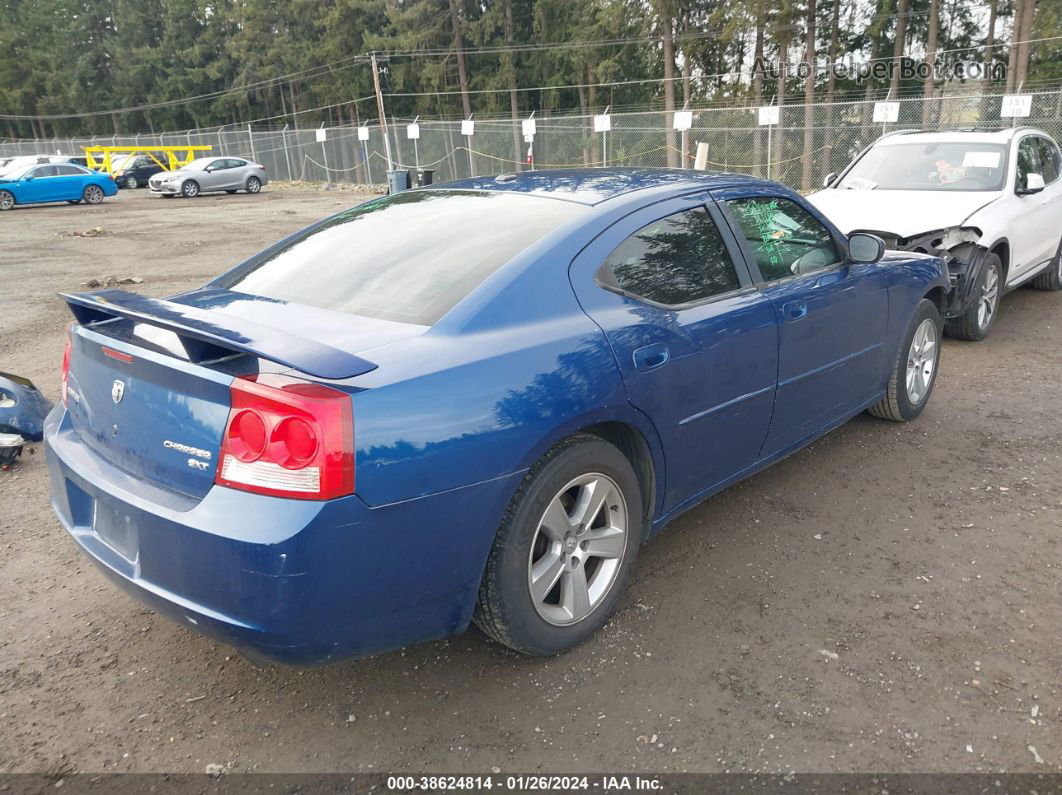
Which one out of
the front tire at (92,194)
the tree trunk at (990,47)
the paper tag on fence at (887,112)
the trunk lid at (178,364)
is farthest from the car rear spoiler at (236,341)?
the tree trunk at (990,47)

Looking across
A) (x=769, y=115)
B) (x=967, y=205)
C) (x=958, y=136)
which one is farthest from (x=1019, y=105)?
(x=967, y=205)

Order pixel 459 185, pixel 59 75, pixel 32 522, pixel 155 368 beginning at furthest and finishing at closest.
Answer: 1. pixel 59 75
2. pixel 32 522
3. pixel 459 185
4. pixel 155 368

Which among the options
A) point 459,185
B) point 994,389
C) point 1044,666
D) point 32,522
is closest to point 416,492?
point 459,185

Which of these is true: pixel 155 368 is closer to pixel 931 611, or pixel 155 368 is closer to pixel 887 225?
pixel 931 611

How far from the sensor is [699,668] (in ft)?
9.27

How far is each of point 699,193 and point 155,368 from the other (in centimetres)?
227

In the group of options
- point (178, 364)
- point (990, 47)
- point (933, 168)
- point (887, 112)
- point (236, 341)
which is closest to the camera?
point (236, 341)

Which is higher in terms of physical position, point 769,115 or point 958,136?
point 769,115

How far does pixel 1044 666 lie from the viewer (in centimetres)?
278

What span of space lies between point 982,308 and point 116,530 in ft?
22.2

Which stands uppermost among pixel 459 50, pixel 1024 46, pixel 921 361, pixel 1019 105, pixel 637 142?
pixel 459 50

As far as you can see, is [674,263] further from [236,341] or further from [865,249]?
[236,341]

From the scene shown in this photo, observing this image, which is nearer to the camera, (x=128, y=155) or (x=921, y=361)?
(x=921, y=361)

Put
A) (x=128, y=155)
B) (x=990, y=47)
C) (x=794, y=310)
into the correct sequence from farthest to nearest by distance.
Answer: (x=128, y=155), (x=990, y=47), (x=794, y=310)
